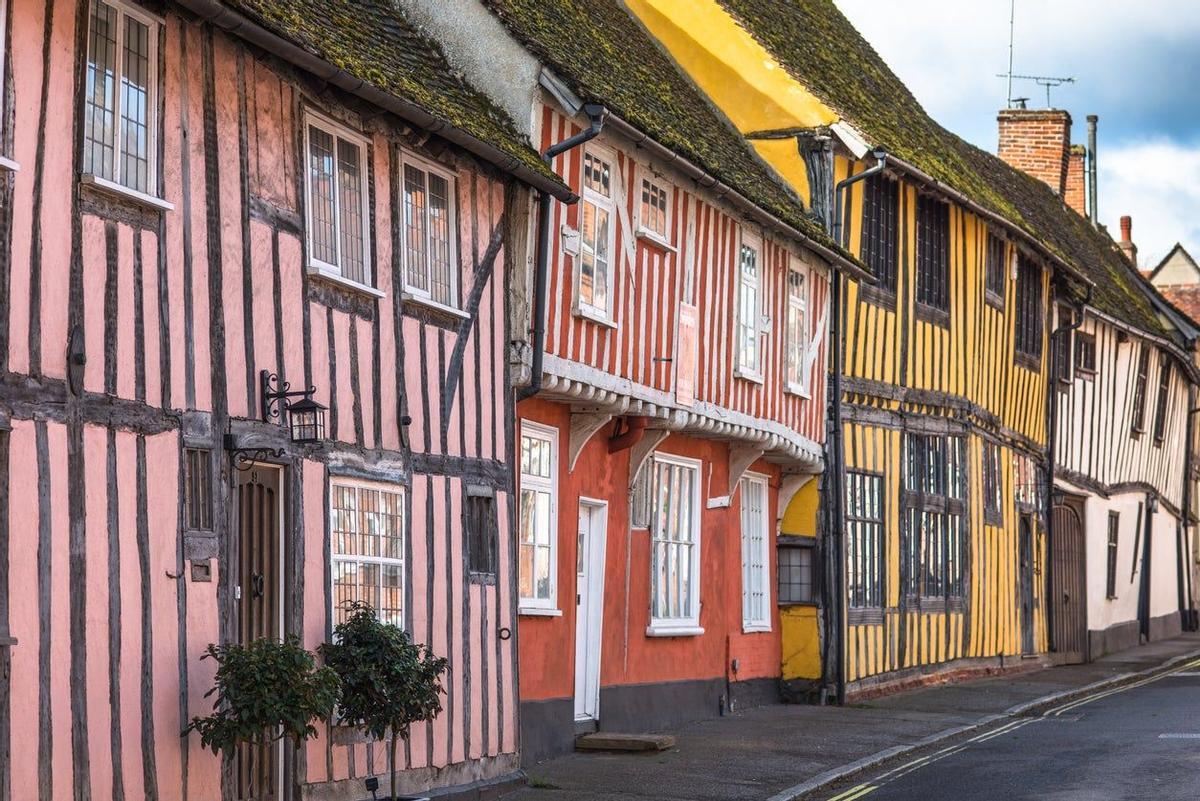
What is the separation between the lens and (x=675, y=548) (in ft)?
59.8

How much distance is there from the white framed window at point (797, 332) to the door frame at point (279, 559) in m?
9.56

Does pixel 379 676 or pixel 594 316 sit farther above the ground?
pixel 594 316

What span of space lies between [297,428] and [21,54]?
10.0 ft

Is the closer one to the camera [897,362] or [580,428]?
[580,428]

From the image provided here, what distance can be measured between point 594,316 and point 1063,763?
5.06 m

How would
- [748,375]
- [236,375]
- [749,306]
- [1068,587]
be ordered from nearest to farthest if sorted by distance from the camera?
1. [236,375]
2. [748,375]
3. [749,306]
4. [1068,587]

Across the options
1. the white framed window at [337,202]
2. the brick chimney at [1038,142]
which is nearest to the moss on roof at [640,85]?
the white framed window at [337,202]

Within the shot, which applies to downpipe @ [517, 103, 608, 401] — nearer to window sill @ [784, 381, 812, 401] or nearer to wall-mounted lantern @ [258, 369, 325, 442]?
wall-mounted lantern @ [258, 369, 325, 442]

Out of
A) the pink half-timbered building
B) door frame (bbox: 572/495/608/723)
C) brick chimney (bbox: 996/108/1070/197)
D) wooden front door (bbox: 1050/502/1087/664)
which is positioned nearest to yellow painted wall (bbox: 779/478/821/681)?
door frame (bbox: 572/495/608/723)

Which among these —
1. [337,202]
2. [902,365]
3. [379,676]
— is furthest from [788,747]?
[902,365]

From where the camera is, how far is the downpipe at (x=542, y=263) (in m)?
14.0

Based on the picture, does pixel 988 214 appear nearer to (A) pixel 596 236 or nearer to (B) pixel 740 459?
(B) pixel 740 459

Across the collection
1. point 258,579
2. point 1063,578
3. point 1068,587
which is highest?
point 258,579

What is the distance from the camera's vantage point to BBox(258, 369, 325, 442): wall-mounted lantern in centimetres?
1075
